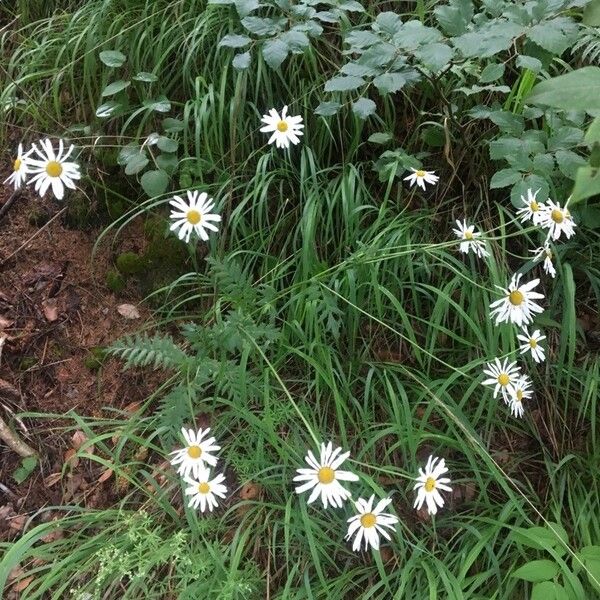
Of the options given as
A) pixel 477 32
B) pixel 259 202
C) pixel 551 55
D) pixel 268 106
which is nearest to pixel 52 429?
pixel 259 202

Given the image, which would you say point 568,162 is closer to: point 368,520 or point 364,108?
point 364,108

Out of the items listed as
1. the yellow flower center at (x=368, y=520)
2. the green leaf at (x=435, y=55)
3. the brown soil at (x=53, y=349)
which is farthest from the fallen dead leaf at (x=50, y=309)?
the green leaf at (x=435, y=55)

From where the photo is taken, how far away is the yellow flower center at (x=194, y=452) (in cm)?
125

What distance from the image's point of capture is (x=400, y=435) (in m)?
1.50

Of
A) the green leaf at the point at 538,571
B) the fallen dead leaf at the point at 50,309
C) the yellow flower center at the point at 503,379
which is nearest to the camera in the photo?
the green leaf at the point at 538,571

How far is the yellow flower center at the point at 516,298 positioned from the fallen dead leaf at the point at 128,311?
1061 millimetres

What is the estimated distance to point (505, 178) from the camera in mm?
1483

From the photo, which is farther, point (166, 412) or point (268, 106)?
point (268, 106)

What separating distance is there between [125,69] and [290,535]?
1.44 metres

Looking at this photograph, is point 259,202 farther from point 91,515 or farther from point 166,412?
point 91,515

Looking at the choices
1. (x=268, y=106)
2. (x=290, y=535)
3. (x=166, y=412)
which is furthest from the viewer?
(x=268, y=106)

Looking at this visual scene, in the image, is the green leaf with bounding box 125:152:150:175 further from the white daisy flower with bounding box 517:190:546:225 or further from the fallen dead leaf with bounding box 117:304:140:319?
the white daisy flower with bounding box 517:190:546:225

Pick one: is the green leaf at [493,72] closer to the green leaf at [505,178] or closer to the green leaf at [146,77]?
the green leaf at [505,178]

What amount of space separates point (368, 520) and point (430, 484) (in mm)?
153
